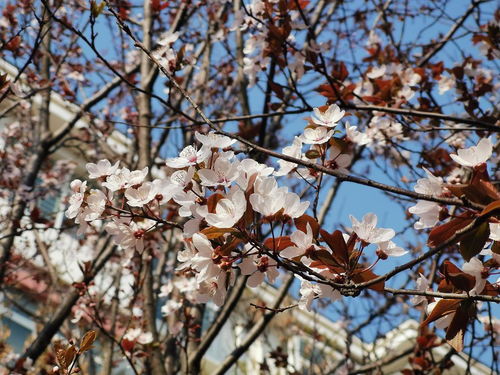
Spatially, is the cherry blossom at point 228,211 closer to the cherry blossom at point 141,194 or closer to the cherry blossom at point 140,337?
the cherry blossom at point 141,194

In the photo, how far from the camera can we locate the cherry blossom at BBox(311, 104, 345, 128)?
1417mm

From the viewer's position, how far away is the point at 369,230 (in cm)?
121

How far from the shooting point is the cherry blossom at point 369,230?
1.20 m

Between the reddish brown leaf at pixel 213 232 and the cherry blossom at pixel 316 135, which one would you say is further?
the cherry blossom at pixel 316 135

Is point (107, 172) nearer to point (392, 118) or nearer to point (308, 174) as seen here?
point (308, 174)

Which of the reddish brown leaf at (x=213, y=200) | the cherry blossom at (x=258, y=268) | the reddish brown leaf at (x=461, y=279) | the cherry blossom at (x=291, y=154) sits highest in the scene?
the cherry blossom at (x=291, y=154)

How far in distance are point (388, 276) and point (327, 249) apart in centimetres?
18

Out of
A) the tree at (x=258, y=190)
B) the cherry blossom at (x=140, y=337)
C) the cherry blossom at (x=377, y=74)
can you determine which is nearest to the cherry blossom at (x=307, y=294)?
the tree at (x=258, y=190)

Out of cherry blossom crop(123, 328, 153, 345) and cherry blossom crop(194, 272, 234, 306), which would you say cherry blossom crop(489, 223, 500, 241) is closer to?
cherry blossom crop(194, 272, 234, 306)

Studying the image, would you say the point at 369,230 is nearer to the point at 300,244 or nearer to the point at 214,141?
the point at 300,244

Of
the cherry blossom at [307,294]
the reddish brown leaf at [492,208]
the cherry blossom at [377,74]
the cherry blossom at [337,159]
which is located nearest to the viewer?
the reddish brown leaf at [492,208]

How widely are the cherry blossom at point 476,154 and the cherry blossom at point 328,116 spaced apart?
37 cm

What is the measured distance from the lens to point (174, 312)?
136 inches

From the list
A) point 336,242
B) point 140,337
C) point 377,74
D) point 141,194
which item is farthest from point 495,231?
point 140,337
